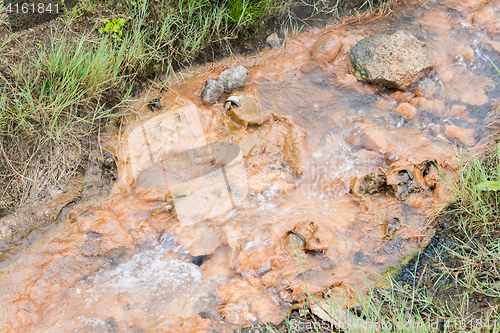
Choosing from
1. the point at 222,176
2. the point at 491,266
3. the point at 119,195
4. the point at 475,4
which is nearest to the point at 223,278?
the point at 222,176

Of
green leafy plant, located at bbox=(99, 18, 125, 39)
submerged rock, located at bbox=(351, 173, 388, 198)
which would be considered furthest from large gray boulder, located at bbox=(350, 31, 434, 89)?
green leafy plant, located at bbox=(99, 18, 125, 39)

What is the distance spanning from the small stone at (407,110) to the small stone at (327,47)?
0.87 m

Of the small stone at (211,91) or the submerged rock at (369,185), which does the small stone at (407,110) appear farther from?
the small stone at (211,91)

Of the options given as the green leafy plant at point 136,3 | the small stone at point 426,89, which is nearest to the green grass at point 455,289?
the small stone at point 426,89

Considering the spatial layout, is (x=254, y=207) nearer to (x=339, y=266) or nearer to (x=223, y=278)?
(x=223, y=278)

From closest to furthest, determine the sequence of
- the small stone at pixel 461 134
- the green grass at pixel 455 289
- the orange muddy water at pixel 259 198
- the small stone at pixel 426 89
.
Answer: the green grass at pixel 455 289 → the orange muddy water at pixel 259 198 → the small stone at pixel 461 134 → the small stone at pixel 426 89

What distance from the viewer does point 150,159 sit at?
2.77 meters

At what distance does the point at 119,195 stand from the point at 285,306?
4.96 ft

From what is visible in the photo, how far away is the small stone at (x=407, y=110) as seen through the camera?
3160 millimetres

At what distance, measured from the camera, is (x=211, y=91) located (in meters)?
3.04

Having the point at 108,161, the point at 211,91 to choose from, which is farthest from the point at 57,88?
the point at 211,91

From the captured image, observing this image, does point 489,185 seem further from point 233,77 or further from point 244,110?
point 233,77

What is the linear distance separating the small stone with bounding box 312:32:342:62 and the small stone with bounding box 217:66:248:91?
85cm

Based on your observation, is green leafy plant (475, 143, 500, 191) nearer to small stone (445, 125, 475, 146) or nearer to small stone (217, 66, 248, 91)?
small stone (445, 125, 475, 146)
